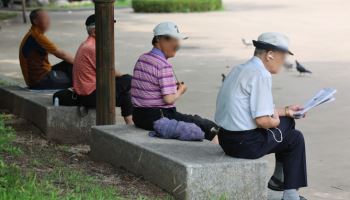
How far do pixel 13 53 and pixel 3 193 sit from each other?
1306cm

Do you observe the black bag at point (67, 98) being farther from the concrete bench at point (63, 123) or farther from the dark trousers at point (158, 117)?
the dark trousers at point (158, 117)

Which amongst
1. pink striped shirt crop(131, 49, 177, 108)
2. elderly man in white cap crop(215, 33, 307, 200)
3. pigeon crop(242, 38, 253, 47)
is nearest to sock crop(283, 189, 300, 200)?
elderly man in white cap crop(215, 33, 307, 200)

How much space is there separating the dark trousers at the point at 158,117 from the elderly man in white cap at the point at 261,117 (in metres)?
1.01

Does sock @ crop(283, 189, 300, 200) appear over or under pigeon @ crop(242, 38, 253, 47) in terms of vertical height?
over

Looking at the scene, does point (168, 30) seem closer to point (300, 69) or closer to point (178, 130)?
point (178, 130)

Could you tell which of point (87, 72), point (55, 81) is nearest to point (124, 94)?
point (87, 72)

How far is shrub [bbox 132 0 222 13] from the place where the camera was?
1287 inches

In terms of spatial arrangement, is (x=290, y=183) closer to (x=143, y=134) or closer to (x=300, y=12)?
→ (x=143, y=134)

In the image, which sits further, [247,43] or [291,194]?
[247,43]

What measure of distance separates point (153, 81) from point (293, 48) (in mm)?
11655

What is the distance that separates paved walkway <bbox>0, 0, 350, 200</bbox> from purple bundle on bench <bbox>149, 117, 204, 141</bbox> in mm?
1008

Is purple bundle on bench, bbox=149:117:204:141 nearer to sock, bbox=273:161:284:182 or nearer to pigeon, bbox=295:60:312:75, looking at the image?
sock, bbox=273:161:284:182

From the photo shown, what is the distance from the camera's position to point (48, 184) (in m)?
5.33

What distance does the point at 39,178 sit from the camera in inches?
219
